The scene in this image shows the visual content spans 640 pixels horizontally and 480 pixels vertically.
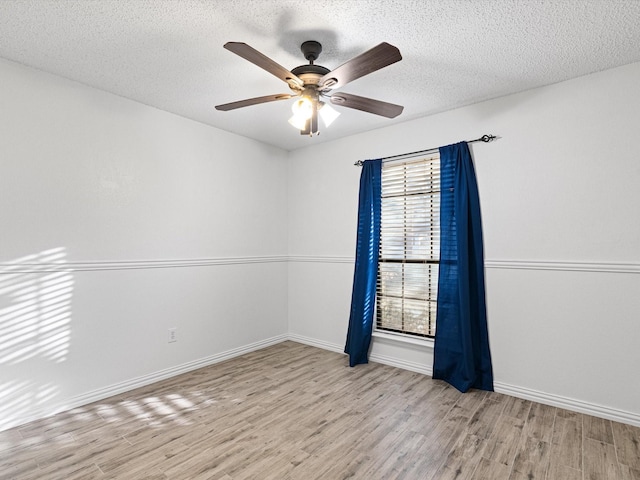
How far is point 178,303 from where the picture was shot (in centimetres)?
337

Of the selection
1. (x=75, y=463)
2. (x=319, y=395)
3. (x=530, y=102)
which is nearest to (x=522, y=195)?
(x=530, y=102)

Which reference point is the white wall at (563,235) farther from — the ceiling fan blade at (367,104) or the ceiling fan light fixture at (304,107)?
the ceiling fan light fixture at (304,107)

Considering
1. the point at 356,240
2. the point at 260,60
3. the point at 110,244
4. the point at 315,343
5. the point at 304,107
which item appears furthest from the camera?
the point at 315,343

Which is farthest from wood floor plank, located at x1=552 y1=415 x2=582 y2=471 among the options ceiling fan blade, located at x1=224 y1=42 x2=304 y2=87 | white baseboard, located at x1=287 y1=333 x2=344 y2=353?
ceiling fan blade, located at x1=224 y1=42 x2=304 y2=87

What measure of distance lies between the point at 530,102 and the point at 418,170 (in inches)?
42.3

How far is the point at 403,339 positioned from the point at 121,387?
2628mm

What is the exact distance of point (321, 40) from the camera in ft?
7.10

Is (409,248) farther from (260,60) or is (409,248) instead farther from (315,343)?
(260,60)

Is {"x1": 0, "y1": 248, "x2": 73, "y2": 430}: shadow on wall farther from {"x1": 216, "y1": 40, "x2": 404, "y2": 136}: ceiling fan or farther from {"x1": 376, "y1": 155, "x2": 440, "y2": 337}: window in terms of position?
{"x1": 376, "y1": 155, "x2": 440, "y2": 337}: window

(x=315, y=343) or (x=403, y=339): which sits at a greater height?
(x=403, y=339)

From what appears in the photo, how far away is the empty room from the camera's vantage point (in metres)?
2.00

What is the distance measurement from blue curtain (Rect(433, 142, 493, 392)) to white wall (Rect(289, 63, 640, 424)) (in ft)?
0.29

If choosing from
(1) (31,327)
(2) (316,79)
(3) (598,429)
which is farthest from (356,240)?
(1) (31,327)

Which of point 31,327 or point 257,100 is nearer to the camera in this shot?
point 257,100
